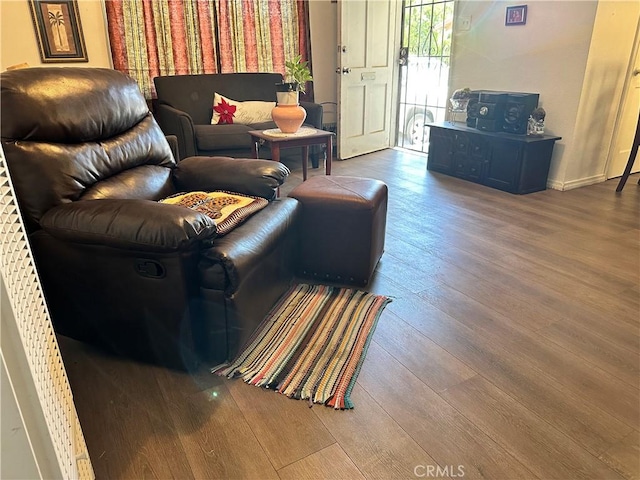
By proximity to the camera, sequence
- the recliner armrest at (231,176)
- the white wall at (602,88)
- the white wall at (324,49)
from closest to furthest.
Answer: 1. the recliner armrest at (231,176)
2. the white wall at (602,88)
3. the white wall at (324,49)

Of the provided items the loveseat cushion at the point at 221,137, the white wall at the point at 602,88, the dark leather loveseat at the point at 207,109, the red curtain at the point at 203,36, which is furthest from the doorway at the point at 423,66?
the loveseat cushion at the point at 221,137

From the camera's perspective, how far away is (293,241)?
206 cm

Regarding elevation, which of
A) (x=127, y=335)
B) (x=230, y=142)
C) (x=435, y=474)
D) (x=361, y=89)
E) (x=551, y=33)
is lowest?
(x=435, y=474)

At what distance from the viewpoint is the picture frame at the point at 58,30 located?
11.8 ft

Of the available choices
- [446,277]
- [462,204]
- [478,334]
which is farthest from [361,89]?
[478,334]

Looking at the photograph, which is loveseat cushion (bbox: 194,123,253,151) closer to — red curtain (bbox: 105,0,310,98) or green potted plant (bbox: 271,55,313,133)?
green potted plant (bbox: 271,55,313,133)

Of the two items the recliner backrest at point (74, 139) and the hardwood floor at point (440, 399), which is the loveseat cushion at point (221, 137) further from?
the hardwood floor at point (440, 399)

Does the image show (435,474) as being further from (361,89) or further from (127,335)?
(361,89)

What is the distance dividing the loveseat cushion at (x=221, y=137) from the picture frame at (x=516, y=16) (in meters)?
2.45

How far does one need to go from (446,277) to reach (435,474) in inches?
47.5

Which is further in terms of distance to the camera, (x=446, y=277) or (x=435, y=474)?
(x=446, y=277)

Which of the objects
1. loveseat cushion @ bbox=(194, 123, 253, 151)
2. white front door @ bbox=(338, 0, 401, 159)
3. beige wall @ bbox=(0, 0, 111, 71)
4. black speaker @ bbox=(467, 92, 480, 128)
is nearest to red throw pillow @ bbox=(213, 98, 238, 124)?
loveseat cushion @ bbox=(194, 123, 253, 151)

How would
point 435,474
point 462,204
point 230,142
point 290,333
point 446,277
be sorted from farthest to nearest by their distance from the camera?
point 230,142 → point 462,204 → point 446,277 → point 290,333 → point 435,474

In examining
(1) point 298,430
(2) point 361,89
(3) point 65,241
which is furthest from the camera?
(2) point 361,89
